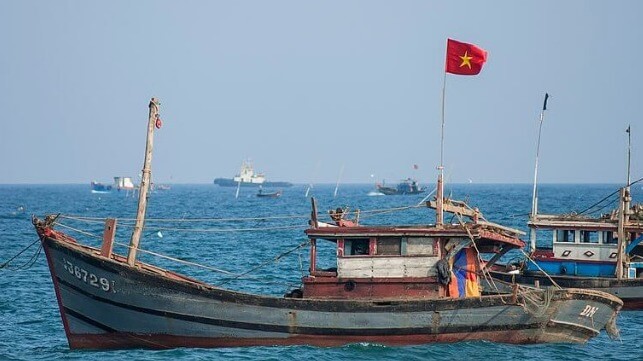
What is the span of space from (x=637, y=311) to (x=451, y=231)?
1185 cm

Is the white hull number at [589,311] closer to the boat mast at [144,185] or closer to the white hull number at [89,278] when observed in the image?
the boat mast at [144,185]

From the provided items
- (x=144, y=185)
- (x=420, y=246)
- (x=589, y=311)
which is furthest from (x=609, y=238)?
(x=144, y=185)

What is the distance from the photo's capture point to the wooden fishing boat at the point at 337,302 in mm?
24766

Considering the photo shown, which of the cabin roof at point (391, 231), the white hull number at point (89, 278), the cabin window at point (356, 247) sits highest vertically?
the cabin roof at point (391, 231)

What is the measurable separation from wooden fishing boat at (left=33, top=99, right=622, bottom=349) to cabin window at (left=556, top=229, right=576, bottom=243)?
11114 mm

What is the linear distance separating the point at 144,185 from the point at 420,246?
6986 millimetres

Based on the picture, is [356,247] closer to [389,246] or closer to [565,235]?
[389,246]

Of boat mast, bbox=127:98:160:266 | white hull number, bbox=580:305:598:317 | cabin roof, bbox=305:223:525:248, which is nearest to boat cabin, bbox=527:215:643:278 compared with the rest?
white hull number, bbox=580:305:598:317

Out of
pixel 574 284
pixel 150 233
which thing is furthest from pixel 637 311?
pixel 150 233

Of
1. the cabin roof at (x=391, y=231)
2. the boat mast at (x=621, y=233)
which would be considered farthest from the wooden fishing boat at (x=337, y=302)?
the boat mast at (x=621, y=233)

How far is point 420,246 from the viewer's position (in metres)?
25.6

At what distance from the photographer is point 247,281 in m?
40.2

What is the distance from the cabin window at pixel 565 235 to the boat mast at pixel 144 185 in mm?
17045

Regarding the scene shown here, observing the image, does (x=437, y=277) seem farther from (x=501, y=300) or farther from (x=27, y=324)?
(x=27, y=324)
